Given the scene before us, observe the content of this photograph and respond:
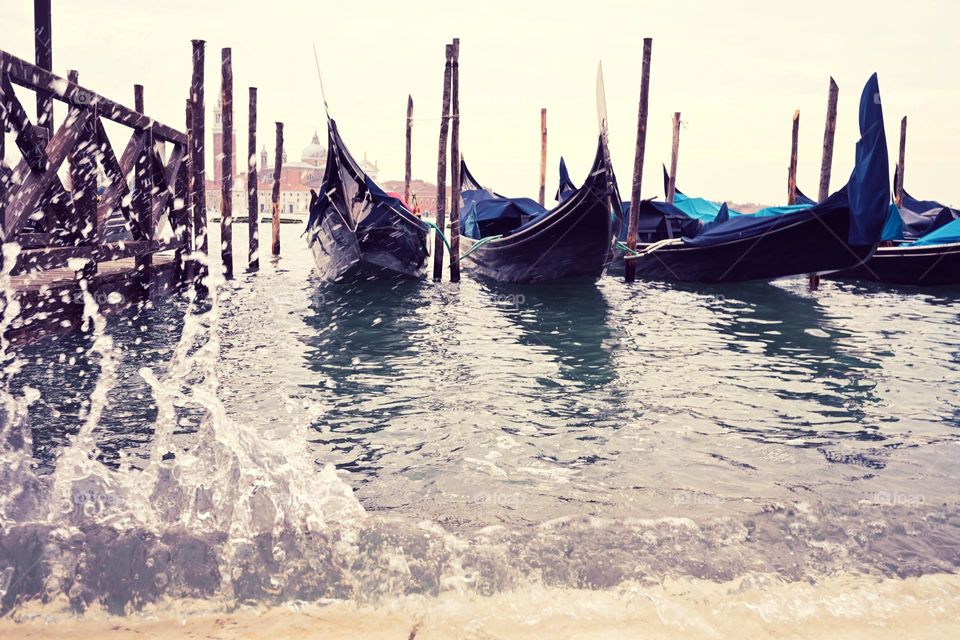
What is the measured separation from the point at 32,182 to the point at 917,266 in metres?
13.3

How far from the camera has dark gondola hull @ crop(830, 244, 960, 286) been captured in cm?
1260

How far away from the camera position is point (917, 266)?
509 inches

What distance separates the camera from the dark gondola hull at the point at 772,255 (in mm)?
10695

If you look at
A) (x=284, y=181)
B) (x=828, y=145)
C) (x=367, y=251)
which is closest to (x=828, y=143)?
(x=828, y=145)

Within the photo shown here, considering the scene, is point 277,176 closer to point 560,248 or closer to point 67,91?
point 560,248

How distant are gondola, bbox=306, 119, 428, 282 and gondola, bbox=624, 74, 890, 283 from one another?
13.0 feet

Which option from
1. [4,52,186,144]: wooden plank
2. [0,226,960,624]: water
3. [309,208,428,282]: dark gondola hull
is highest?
[4,52,186,144]: wooden plank

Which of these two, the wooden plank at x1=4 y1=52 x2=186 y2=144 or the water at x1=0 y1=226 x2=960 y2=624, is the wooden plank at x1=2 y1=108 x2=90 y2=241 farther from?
the water at x1=0 y1=226 x2=960 y2=624

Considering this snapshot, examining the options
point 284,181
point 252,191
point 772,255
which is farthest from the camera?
point 284,181

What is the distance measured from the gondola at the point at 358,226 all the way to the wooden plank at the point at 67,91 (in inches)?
171

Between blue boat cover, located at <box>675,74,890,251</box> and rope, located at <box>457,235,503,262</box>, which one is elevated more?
blue boat cover, located at <box>675,74,890,251</box>

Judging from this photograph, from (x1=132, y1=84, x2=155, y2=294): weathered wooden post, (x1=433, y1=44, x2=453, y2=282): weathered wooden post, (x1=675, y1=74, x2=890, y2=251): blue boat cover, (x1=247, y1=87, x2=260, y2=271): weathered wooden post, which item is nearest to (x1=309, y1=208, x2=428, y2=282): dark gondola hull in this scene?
(x1=433, y1=44, x2=453, y2=282): weathered wooden post

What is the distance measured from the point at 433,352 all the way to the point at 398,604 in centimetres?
440

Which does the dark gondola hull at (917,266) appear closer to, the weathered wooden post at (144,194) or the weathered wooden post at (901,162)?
the weathered wooden post at (901,162)
